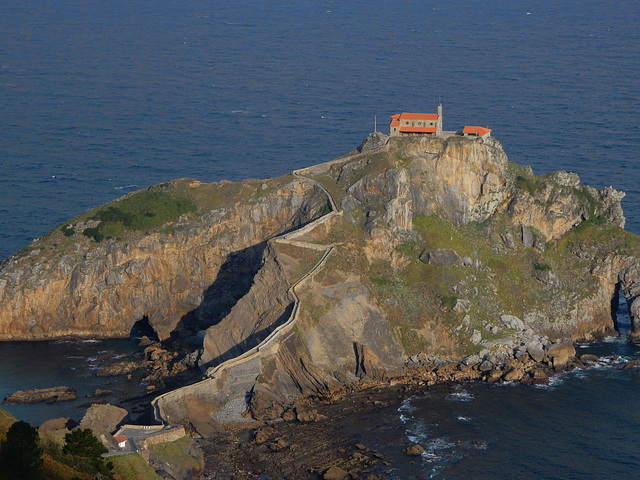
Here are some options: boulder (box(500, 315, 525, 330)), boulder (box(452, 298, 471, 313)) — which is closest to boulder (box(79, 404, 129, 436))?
boulder (box(452, 298, 471, 313))

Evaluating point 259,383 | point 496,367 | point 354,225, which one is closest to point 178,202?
point 354,225

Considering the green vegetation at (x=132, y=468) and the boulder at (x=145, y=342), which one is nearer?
the green vegetation at (x=132, y=468)

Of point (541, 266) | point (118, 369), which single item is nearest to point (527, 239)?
point (541, 266)

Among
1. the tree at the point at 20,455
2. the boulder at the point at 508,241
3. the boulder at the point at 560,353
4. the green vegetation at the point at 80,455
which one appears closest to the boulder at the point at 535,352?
the boulder at the point at 560,353

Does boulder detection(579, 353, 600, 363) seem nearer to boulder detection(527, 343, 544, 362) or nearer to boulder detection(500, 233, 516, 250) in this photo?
boulder detection(527, 343, 544, 362)

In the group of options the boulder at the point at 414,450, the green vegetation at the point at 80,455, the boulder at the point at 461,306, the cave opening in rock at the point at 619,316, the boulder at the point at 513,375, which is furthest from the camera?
the cave opening in rock at the point at 619,316

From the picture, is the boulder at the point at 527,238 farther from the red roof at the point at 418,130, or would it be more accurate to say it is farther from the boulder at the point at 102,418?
the boulder at the point at 102,418
